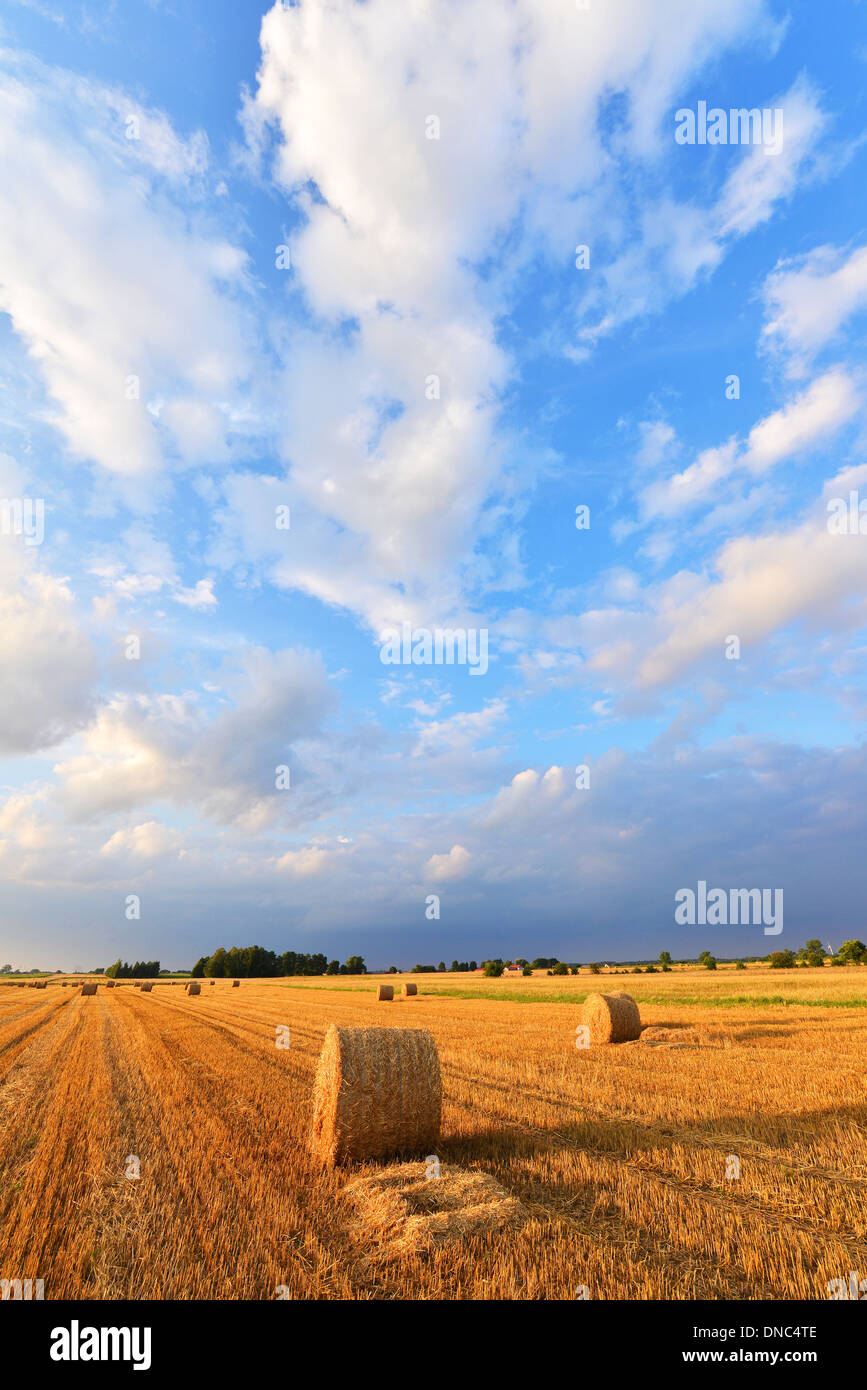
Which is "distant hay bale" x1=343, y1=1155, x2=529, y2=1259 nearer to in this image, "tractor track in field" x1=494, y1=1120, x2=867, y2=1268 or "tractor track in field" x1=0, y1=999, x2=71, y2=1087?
"tractor track in field" x1=494, y1=1120, x2=867, y2=1268

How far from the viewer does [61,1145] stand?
30.8ft

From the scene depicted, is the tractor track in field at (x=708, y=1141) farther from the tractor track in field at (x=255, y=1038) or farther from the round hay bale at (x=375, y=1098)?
the tractor track in field at (x=255, y=1038)

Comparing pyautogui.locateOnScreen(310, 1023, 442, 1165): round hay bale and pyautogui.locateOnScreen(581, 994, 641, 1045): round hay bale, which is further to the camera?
pyautogui.locateOnScreen(581, 994, 641, 1045): round hay bale

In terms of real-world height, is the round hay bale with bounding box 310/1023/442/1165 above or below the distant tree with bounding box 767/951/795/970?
above

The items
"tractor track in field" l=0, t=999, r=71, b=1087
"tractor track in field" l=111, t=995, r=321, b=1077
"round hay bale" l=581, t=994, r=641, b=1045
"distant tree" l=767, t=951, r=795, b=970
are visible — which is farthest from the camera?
"distant tree" l=767, t=951, r=795, b=970

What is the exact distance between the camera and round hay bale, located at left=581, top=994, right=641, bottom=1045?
19234mm

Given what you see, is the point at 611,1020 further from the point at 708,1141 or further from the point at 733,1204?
the point at 733,1204

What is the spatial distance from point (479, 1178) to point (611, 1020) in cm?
1340

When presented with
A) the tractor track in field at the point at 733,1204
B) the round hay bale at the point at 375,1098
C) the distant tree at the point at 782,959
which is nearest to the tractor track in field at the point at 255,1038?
the round hay bale at the point at 375,1098

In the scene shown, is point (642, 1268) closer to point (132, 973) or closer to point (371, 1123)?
point (371, 1123)

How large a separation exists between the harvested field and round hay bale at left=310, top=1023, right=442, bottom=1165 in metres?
0.37

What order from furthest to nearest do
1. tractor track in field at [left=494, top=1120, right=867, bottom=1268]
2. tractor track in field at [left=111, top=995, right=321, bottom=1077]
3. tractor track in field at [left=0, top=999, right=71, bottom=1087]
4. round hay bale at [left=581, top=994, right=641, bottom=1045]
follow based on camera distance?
round hay bale at [left=581, top=994, right=641, bottom=1045], tractor track in field at [left=0, top=999, right=71, bottom=1087], tractor track in field at [left=111, top=995, right=321, bottom=1077], tractor track in field at [left=494, top=1120, right=867, bottom=1268]

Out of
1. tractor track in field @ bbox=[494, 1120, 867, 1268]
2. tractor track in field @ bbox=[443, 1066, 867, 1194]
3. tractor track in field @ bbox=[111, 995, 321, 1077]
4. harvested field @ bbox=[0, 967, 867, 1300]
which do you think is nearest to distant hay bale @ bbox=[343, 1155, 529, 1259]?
harvested field @ bbox=[0, 967, 867, 1300]
